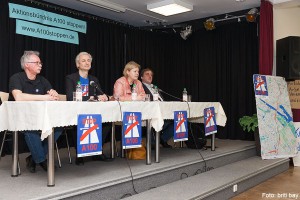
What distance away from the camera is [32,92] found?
111 inches

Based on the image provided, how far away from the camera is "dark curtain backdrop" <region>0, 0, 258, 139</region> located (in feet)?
15.7

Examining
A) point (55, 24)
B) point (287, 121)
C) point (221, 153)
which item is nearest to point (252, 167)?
point (221, 153)

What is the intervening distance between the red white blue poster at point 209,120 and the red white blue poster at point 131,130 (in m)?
1.15

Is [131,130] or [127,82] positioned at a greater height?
[127,82]

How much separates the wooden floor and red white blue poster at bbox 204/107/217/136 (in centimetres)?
84

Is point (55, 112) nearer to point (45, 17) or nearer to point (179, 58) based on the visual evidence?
point (45, 17)

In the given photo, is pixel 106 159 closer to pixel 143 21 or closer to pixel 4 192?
pixel 4 192

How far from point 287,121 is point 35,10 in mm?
4048

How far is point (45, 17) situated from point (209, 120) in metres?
2.85

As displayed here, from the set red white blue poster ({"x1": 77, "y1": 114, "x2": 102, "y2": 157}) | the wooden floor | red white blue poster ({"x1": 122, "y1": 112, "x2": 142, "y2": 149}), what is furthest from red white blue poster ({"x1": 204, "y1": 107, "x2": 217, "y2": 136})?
red white blue poster ({"x1": 77, "y1": 114, "x2": 102, "y2": 157})

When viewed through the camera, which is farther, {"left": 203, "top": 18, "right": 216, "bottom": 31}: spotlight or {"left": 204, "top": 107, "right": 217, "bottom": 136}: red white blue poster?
{"left": 203, "top": 18, "right": 216, "bottom": 31}: spotlight

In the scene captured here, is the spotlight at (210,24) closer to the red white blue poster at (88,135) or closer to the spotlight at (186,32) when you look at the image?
the spotlight at (186,32)

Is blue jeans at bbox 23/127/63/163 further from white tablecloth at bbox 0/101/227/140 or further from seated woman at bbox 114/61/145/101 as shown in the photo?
seated woman at bbox 114/61/145/101

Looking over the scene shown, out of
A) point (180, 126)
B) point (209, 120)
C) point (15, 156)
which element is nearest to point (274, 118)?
point (209, 120)
